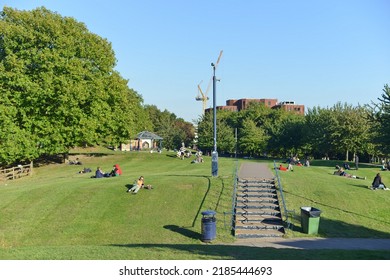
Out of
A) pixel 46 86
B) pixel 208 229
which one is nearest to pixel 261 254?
pixel 208 229

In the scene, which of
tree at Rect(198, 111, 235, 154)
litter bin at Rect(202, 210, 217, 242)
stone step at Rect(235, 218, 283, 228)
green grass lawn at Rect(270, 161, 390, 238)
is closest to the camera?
litter bin at Rect(202, 210, 217, 242)

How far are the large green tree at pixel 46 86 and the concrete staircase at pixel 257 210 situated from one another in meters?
21.9

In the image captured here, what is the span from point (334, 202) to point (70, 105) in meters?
26.7

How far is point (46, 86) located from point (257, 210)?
990 inches

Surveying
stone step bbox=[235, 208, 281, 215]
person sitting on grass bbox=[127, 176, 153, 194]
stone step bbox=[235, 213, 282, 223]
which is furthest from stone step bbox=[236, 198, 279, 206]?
person sitting on grass bbox=[127, 176, 153, 194]

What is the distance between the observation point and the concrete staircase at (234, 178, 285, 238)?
1728 cm

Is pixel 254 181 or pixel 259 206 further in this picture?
pixel 254 181

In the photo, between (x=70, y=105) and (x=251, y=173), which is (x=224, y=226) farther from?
(x=70, y=105)

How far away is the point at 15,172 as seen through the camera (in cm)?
3669

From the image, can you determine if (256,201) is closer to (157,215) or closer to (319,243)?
(319,243)

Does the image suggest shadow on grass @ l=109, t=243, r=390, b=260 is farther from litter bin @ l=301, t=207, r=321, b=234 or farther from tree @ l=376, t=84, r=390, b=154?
tree @ l=376, t=84, r=390, b=154

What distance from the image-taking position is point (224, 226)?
17.7 meters

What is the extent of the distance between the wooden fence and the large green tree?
1.24 metres

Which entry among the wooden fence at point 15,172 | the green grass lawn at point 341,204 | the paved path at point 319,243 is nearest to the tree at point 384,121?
the green grass lawn at point 341,204
